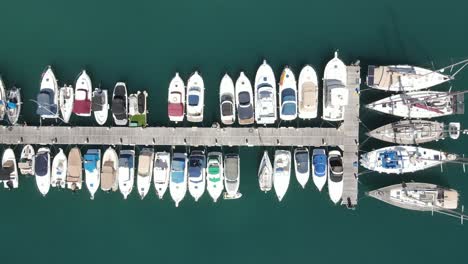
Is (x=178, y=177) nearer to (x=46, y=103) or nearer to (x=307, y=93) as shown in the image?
(x=46, y=103)

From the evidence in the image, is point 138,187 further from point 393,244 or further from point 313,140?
point 393,244

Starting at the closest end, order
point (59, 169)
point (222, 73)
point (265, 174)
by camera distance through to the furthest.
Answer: point (265, 174) < point (59, 169) < point (222, 73)

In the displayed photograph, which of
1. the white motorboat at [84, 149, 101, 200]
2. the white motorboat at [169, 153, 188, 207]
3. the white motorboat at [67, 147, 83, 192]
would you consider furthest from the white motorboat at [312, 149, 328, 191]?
the white motorboat at [67, 147, 83, 192]

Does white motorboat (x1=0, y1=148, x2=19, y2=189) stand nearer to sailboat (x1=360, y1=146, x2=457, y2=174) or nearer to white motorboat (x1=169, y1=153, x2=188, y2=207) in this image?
white motorboat (x1=169, y1=153, x2=188, y2=207)

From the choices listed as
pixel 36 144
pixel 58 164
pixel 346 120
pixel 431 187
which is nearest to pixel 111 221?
pixel 58 164

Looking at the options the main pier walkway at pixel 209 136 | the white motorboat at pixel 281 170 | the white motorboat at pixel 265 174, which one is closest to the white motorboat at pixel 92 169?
the main pier walkway at pixel 209 136

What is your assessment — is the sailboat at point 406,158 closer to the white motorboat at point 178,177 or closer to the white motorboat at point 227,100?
the white motorboat at point 227,100

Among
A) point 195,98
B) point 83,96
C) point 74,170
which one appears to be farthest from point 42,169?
point 195,98
